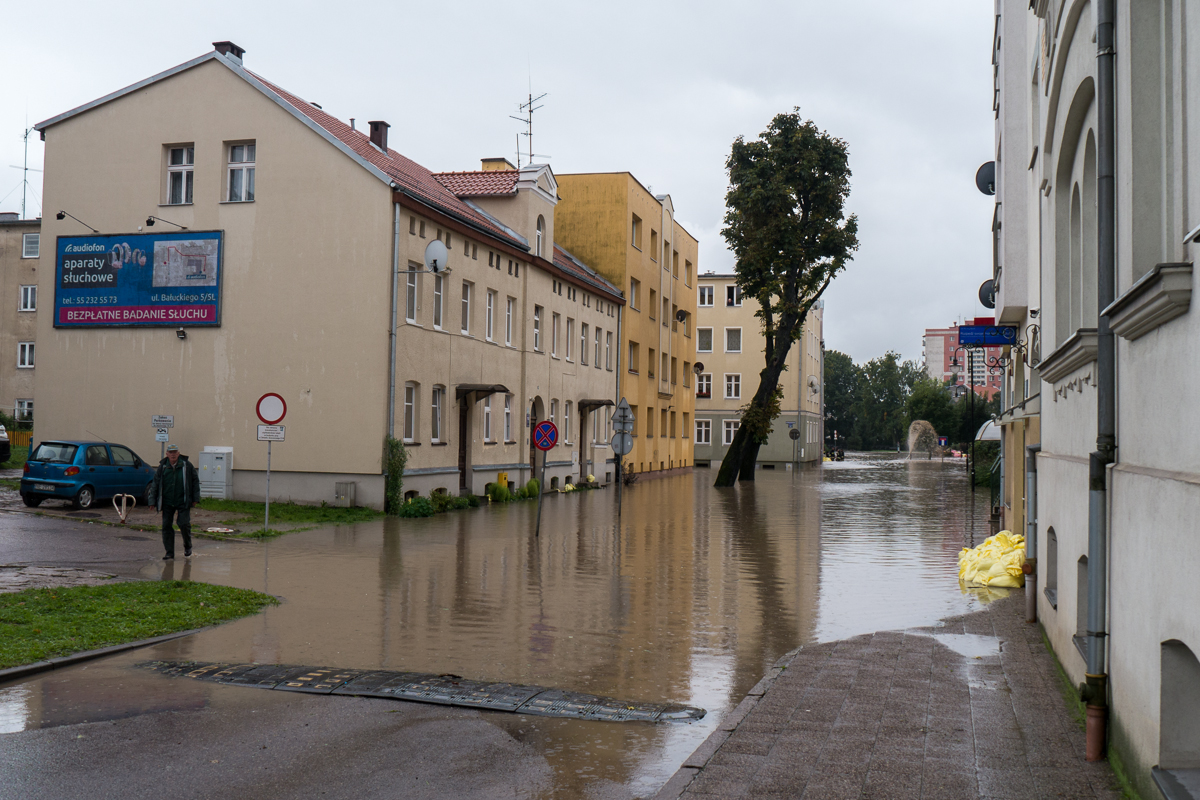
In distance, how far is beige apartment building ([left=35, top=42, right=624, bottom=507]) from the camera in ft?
84.6

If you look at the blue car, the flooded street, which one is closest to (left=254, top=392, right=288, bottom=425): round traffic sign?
the flooded street

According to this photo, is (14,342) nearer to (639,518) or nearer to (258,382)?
(258,382)

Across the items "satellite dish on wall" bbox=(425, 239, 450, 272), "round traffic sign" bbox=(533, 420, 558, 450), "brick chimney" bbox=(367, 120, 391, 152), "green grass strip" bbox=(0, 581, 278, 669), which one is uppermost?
"brick chimney" bbox=(367, 120, 391, 152)

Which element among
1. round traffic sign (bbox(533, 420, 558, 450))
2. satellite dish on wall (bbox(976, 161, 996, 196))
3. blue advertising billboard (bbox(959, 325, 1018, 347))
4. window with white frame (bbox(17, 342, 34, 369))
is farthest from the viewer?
window with white frame (bbox(17, 342, 34, 369))

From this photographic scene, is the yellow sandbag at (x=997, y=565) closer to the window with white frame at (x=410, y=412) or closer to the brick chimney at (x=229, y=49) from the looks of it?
the window with white frame at (x=410, y=412)

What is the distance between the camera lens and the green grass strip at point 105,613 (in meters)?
9.36

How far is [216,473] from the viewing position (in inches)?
1017

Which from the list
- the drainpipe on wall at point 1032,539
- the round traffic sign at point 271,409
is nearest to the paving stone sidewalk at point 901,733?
the drainpipe on wall at point 1032,539

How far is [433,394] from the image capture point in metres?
28.7

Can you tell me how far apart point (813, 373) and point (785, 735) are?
86107mm

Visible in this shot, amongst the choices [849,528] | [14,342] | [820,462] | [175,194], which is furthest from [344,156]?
[820,462]

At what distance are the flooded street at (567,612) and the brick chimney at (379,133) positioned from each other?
1344 cm

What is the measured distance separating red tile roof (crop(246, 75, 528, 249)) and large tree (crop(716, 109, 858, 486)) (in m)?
14.5

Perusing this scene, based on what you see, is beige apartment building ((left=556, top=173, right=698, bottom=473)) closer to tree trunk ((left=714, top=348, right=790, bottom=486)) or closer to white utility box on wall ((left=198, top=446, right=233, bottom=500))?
tree trunk ((left=714, top=348, right=790, bottom=486))
